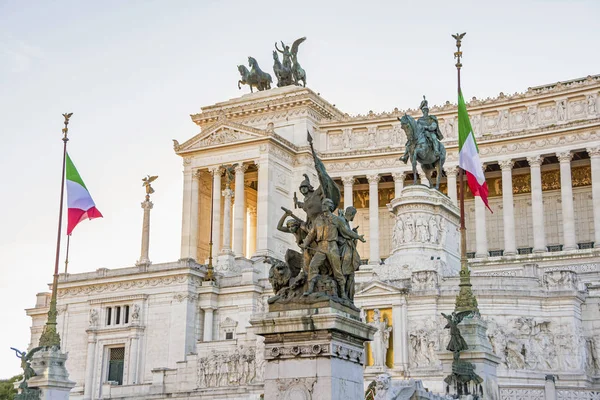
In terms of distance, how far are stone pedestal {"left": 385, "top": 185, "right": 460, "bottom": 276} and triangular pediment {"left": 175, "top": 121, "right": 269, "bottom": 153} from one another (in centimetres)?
2853

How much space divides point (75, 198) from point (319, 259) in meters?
25.4

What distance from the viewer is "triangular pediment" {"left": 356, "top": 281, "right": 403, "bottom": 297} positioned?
43.2 meters

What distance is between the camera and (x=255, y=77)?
8544 centimetres

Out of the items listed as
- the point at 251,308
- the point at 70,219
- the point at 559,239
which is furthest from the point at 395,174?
the point at 70,219

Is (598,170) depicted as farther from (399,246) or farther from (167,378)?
(167,378)

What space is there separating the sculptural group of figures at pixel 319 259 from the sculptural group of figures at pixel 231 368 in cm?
2758

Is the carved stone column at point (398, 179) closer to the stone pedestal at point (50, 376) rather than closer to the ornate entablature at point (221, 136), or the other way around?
the ornate entablature at point (221, 136)

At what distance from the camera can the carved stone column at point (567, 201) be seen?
2778 inches

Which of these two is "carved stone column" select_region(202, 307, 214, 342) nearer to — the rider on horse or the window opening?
the window opening

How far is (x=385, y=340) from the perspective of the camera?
42.7m

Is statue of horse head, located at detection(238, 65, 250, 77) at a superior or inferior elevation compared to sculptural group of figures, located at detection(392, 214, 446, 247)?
superior

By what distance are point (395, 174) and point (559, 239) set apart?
47.6ft

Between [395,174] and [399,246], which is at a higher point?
[395,174]

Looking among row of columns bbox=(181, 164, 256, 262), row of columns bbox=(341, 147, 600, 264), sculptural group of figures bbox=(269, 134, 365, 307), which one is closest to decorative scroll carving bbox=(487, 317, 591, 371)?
sculptural group of figures bbox=(269, 134, 365, 307)
